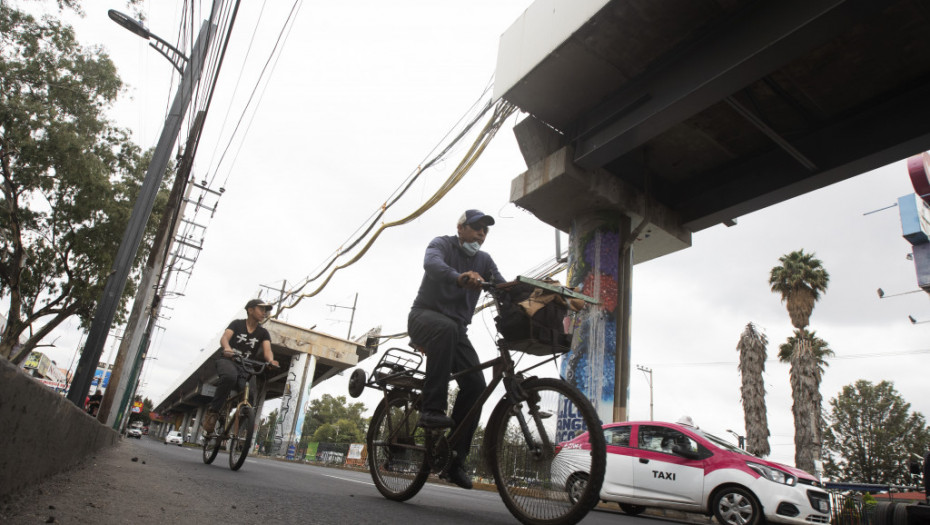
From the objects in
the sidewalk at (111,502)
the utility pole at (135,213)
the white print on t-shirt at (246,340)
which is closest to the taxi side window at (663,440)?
the white print on t-shirt at (246,340)

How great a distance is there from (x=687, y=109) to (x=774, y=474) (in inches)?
200

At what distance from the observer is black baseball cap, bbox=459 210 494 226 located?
11.7ft

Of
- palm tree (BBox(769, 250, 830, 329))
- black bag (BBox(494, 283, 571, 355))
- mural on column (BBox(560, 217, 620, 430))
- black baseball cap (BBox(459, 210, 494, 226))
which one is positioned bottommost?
black bag (BBox(494, 283, 571, 355))

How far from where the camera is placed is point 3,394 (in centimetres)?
129

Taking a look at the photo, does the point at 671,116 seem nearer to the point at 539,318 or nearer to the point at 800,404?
the point at 539,318

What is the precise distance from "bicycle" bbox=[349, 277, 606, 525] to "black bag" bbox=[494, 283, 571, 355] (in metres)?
0.02

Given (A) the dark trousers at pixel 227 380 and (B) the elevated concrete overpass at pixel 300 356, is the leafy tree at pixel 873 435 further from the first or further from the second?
(A) the dark trousers at pixel 227 380

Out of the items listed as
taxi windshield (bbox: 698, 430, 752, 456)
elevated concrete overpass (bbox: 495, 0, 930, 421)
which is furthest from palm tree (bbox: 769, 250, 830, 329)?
taxi windshield (bbox: 698, 430, 752, 456)

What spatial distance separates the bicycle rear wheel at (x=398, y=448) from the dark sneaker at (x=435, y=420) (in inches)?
10.7

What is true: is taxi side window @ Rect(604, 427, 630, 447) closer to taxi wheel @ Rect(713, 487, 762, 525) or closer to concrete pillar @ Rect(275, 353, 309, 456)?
taxi wheel @ Rect(713, 487, 762, 525)

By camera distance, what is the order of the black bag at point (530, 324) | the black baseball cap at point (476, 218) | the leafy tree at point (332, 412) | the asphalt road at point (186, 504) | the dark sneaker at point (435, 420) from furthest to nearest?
the leafy tree at point (332, 412) → the black baseball cap at point (476, 218) → the dark sneaker at point (435, 420) → the black bag at point (530, 324) → the asphalt road at point (186, 504)

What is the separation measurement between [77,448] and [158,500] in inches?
40.5

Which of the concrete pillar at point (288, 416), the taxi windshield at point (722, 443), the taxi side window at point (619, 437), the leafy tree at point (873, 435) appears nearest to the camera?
the taxi windshield at point (722, 443)

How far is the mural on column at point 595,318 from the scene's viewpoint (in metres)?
9.55
